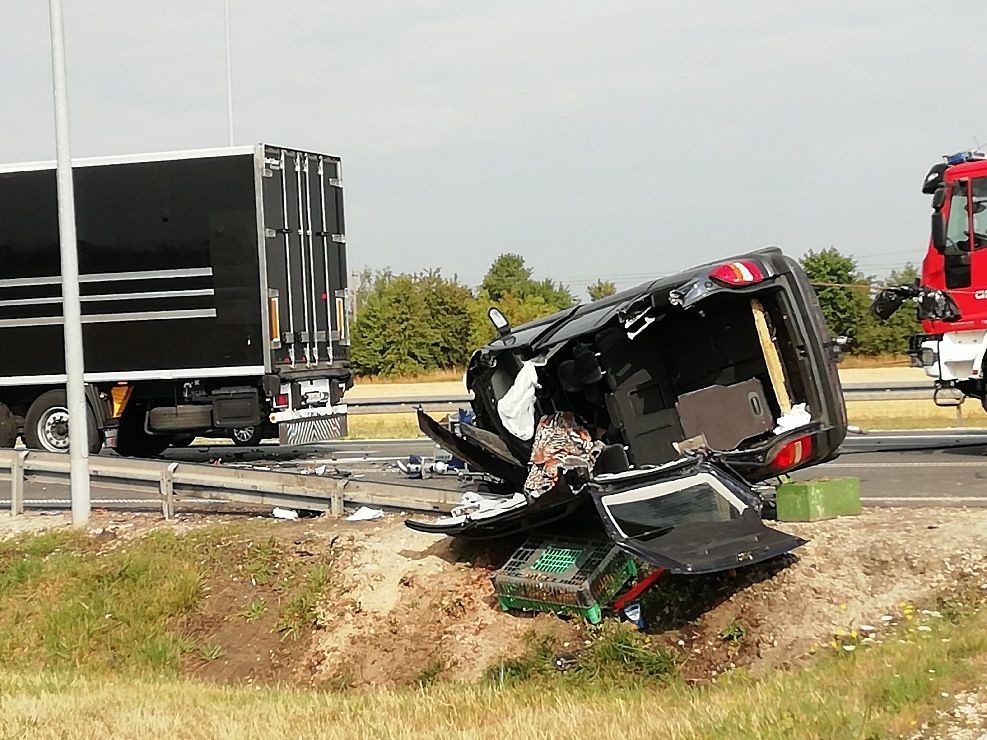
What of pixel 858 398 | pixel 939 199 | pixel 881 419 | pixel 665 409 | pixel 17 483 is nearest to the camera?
pixel 665 409

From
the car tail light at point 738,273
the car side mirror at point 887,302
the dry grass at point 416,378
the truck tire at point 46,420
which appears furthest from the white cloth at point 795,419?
the dry grass at point 416,378

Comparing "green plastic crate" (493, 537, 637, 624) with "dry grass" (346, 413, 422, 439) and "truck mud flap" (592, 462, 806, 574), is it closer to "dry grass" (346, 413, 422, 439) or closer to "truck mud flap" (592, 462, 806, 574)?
"truck mud flap" (592, 462, 806, 574)

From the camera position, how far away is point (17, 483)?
13.2 metres

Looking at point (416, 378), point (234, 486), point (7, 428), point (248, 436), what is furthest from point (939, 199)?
point (416, 378)

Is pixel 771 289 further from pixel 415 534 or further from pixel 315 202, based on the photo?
pixel 315 202

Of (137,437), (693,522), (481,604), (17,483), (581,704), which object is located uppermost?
(137,437)

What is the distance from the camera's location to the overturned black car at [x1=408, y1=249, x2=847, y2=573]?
8961mm

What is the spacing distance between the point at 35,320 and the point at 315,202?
3.97 m

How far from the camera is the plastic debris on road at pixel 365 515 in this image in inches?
454

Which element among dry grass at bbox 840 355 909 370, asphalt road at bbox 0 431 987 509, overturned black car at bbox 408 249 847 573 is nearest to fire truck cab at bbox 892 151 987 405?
asphalt road at bbox 0 431 987 509

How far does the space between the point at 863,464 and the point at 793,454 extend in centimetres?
597

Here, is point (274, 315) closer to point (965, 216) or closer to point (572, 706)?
point (965, 216)

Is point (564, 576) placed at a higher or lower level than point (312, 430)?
lower

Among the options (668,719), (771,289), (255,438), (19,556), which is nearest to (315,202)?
(255,438)
